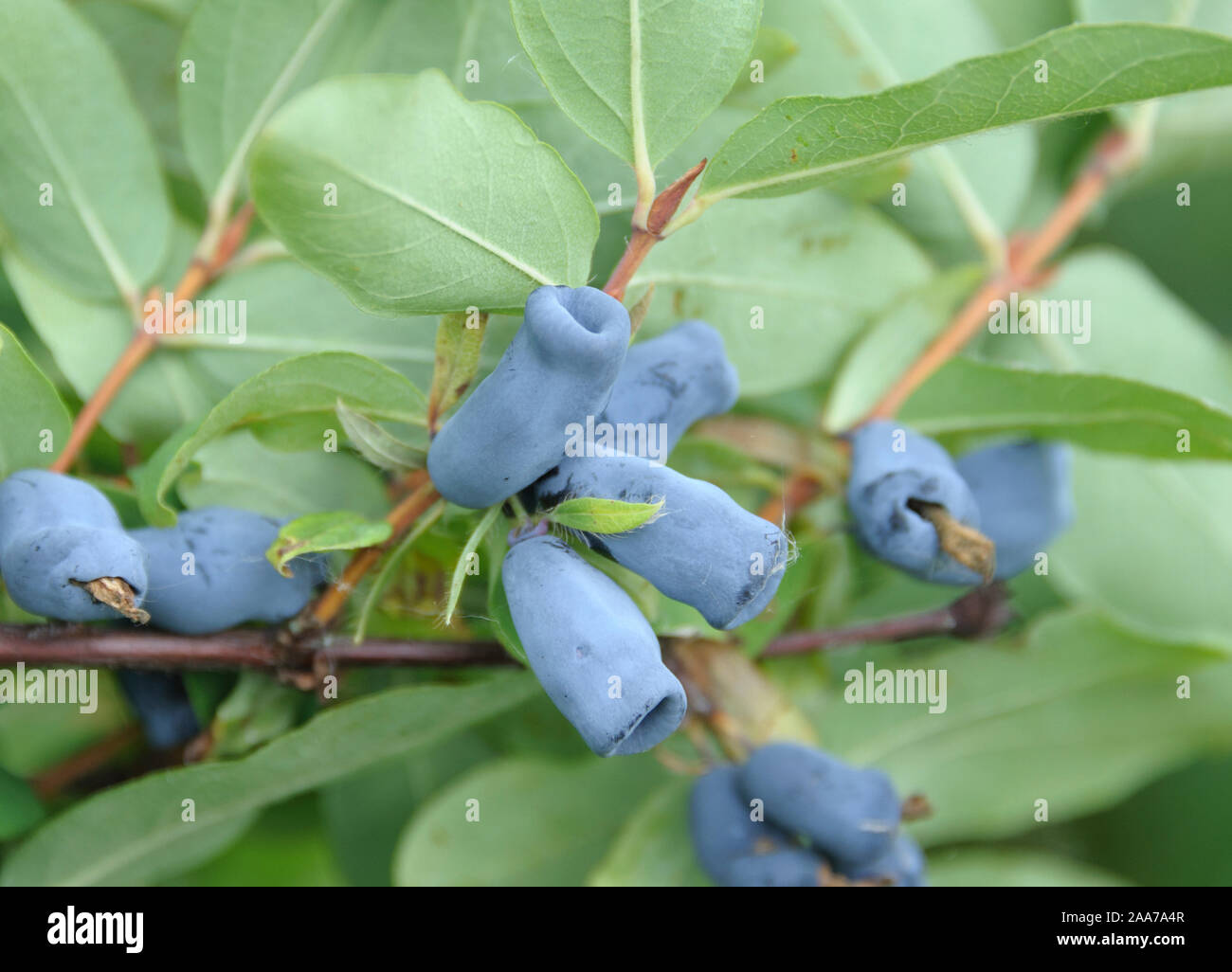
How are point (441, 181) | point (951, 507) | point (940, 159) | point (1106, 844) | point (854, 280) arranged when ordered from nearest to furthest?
1. point (441, 181)
2. point (951, 507)
3. point (854, 280)
4. point (940, 159)
5. point (1106, 844)

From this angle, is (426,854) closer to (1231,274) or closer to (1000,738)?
(1000,738)

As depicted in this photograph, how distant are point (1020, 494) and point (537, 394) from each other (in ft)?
1.66

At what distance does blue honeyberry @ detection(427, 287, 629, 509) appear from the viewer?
55 centimetres

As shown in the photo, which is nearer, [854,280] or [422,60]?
[422,60]

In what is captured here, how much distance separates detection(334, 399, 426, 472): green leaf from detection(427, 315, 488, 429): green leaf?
3cm

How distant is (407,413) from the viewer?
69 cm

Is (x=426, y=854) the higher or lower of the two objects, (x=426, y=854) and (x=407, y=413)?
the lower

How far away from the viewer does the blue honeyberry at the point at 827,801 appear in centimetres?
81

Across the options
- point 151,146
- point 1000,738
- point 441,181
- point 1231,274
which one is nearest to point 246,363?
point 151,146

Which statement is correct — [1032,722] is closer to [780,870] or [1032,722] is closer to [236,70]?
[780,870]

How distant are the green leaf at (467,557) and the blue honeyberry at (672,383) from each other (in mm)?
94

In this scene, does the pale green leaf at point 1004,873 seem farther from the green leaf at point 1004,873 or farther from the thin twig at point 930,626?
the thin twig at point 930,626

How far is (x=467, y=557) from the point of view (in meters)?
0.61

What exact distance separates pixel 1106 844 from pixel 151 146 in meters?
1.39
